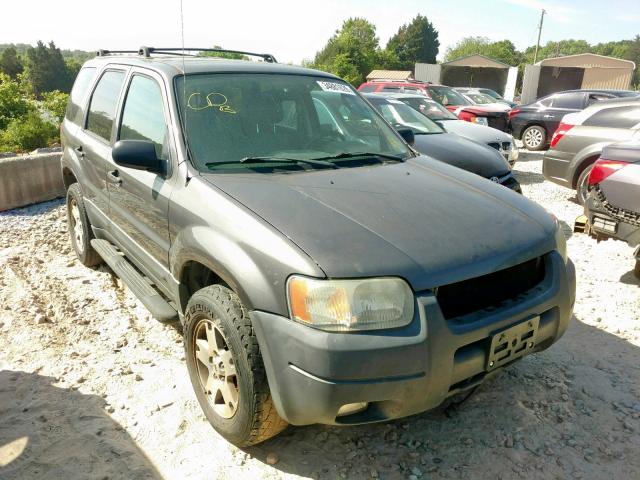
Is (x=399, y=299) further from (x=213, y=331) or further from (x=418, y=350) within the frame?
(x=213, y=331)

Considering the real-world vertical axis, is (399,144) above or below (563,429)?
above

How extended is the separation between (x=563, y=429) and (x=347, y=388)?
147cm

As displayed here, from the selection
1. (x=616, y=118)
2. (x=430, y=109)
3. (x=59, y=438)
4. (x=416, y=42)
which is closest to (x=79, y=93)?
(x=59, y=438)

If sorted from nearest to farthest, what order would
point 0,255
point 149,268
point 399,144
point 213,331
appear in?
1. point 213,331
2. point 149,268
3. point 399,144
4. point 0,255

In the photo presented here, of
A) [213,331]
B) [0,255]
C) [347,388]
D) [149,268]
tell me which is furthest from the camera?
[0,255]

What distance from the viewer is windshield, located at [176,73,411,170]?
275 cm

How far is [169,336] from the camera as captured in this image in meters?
3.56

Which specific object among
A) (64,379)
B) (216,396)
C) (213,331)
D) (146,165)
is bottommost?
(64,379)

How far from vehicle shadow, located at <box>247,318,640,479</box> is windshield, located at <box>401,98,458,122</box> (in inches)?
265

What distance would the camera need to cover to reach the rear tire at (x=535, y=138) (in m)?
12.6

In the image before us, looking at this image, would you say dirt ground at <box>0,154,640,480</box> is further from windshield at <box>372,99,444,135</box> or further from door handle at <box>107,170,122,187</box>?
windshield at <box>372,99,444,135</box>

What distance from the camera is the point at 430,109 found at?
30.1 feet

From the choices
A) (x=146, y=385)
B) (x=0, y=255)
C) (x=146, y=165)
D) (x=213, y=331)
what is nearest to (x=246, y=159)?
(x=146, y=165)

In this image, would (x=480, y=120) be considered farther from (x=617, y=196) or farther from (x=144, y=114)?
(x=144, y=114)
